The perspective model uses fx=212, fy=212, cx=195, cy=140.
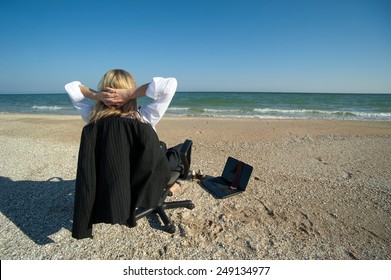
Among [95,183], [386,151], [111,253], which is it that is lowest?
[111,253]

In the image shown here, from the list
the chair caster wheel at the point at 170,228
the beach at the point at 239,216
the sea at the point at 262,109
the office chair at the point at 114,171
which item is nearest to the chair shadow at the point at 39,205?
the beach at the point at 239,216

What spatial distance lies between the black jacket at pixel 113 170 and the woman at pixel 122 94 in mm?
181

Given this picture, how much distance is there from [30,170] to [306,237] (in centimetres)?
533

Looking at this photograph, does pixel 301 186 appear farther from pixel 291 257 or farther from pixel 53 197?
pixel 53 197

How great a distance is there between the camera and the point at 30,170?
4.59 m

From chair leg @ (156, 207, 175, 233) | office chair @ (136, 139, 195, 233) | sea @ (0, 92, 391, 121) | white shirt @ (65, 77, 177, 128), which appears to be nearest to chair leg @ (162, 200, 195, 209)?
office chair @ (136, 139, 195, 233)

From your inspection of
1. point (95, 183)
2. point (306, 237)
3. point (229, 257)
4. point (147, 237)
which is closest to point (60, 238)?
point (147, 237)

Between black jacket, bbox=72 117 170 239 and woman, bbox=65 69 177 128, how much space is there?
0.59ft

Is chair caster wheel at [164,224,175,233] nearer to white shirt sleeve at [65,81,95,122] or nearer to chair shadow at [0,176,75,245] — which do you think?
chair shadow at [0,176,75,245]

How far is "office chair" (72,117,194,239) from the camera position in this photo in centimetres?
173

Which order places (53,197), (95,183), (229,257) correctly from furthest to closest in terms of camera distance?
(53,197)
(229,257)
(95,183)

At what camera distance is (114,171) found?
1778mm

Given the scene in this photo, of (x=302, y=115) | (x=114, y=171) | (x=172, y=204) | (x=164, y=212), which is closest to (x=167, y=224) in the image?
(x=164, y=212)

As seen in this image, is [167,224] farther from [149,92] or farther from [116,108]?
[149,92]
